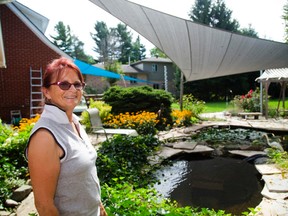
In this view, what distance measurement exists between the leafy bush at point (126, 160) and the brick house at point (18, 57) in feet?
17.7

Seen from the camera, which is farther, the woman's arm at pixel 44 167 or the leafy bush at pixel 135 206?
the leafy bush at pixel 135 206

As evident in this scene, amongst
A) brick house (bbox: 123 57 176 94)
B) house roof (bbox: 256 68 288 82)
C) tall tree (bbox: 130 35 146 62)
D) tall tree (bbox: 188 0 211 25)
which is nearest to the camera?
house roof (bbox: 256 68 288 82)

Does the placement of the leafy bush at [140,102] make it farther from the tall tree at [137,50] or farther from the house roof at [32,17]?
the tall tree at [137,50]

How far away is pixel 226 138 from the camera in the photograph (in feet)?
22.4

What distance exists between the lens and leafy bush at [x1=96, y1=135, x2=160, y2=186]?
3689 millimetres

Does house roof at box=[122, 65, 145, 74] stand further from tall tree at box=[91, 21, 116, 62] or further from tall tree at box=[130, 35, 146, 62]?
tall tree at box=[130, 35, 146, 62]

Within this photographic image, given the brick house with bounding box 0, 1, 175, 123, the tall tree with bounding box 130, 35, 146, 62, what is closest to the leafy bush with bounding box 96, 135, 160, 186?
the brick house with bounding box 0, 1, 175, 123

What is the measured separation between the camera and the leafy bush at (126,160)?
369 centimetres

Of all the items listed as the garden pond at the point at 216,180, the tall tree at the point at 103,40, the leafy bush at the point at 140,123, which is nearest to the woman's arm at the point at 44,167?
the garden pond at the point at 216,180

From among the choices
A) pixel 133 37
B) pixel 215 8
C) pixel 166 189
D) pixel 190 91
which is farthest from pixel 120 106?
pixel 133 37

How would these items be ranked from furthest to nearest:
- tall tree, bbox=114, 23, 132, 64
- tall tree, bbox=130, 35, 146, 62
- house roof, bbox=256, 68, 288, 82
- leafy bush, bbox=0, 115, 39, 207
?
tall tree, bbox=130, 35, 146, 62
tall tree, bbox=114, 23, 132, 64
house roof, bbox=256, 68, 288, 82
leafy bush, bbox=0, 115, 39, 207

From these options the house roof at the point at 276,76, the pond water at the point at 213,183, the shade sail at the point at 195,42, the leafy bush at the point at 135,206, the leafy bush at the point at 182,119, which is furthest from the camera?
the house roof at the point at 276,76

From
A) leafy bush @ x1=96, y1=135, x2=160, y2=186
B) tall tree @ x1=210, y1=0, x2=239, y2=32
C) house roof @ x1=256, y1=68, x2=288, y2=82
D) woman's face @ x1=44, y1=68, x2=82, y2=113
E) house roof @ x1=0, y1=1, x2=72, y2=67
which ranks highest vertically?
tall tree @ x1=210, y1=0, x2=239, y2=32

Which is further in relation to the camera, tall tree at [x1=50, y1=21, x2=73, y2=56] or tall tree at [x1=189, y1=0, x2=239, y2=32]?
tall tree at [x1=50, y1=21, x2=73, y2=56]
